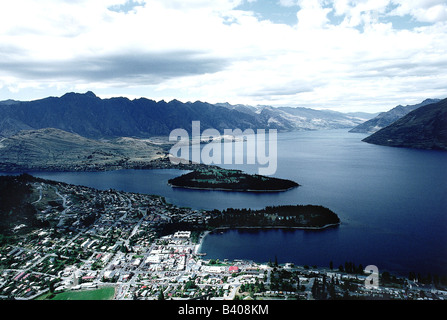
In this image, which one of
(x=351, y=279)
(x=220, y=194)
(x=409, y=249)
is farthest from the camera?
(x=220, y=194)

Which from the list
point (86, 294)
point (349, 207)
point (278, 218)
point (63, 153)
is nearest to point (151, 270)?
point (86, 294)

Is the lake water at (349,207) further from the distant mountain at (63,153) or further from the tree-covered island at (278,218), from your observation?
the distant mountain at (63,153)

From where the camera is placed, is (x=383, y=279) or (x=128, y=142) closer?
(x=383, y=279)

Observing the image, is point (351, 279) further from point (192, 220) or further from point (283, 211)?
point (192, 220)

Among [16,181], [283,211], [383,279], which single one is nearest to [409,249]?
[383,279]

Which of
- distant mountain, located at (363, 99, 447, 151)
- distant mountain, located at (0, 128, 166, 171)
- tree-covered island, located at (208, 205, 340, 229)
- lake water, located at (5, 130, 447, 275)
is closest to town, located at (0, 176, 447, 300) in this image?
tree-covered island, located at (208, 205, 340, 229)
